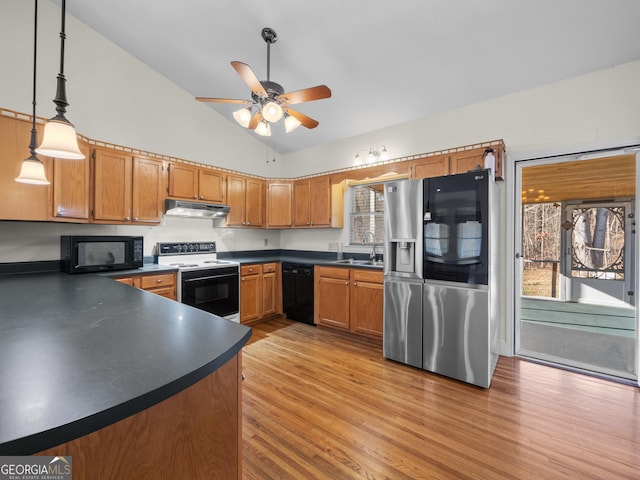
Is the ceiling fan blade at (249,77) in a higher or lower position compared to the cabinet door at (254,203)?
higher

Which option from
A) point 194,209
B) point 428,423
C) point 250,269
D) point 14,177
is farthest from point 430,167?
point 14,177

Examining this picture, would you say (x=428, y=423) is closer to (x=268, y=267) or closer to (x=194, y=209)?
(x=268, y=267)

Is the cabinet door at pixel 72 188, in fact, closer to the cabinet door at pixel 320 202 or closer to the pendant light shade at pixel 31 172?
the pendant light shade at pixel 31 172

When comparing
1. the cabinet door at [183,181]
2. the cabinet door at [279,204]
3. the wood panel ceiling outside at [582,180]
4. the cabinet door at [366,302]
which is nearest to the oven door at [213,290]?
the cabinet door at [183,181]

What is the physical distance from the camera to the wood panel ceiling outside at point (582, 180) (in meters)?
2.91

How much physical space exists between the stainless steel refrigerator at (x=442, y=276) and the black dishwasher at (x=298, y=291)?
1.37m

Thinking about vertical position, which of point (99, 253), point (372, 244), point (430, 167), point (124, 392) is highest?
point (430, 167)

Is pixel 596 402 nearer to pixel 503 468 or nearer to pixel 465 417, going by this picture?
pixel 465 417

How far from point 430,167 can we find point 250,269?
8.87ft

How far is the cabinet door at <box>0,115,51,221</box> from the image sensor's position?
2268 millimetres

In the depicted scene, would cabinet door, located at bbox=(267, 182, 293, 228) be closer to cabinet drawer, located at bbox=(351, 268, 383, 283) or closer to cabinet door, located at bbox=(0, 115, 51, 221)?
cabinet drawer, located at bbox=(351, 268, 383, 283)

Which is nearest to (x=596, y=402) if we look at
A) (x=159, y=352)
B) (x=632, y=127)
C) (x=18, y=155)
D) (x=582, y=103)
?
(x=632, y=127)

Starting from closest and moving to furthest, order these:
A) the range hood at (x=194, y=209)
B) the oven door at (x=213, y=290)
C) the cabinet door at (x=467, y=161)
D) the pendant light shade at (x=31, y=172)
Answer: the pendant light shade at (x=31, y=172)
the cabinet door at (x=467, y=161)
the oven door at (x=213, y=290)
the range hood at (x=194, y=209)

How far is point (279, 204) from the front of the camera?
15.5 feet
